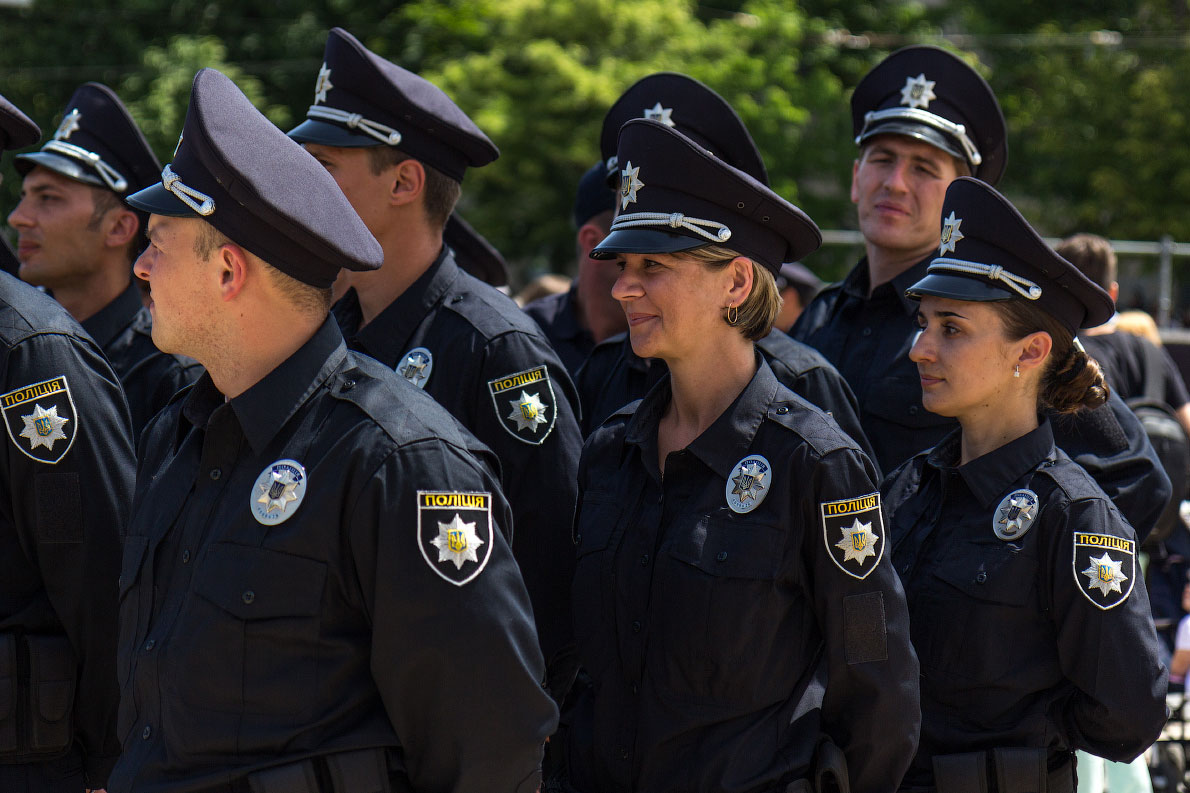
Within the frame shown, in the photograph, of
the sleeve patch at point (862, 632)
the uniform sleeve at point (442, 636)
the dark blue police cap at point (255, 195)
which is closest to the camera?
the uniform sleeve at point (442, 636)

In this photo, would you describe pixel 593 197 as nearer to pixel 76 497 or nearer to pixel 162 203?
pixel 76 497

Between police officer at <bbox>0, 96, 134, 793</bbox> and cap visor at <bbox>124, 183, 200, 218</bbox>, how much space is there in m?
0.92

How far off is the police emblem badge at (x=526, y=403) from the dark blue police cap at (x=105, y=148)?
2.04m

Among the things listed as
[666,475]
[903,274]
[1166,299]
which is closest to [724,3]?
[1166,299]

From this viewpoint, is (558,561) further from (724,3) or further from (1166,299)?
(724,3)

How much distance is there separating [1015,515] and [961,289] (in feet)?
1.96

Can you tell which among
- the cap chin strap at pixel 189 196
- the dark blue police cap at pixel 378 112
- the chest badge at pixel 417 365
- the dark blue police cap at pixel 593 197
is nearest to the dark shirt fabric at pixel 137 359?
the chest badge at pixel 417 365

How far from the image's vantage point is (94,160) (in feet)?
15.9

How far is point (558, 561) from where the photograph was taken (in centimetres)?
346

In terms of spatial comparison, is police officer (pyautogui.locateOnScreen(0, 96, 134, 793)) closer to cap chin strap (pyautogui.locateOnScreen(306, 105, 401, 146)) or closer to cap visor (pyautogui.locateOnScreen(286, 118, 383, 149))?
cap visor (pyautogui.locateOnScreen(286, 118, 383, 149))

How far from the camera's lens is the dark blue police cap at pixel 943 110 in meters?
4.39

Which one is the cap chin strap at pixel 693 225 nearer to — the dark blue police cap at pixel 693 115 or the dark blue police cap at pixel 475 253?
the dark blue police cap at pixel 693 115

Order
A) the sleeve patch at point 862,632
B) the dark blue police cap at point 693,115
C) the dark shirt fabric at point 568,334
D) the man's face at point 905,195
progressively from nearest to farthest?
the sleeve patch at point 862,632 → the dark blue police cap at point 693,115 → the man's face at point 905,195 → the dark shirt fabric at point 568,334

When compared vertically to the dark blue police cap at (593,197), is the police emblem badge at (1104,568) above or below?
below
